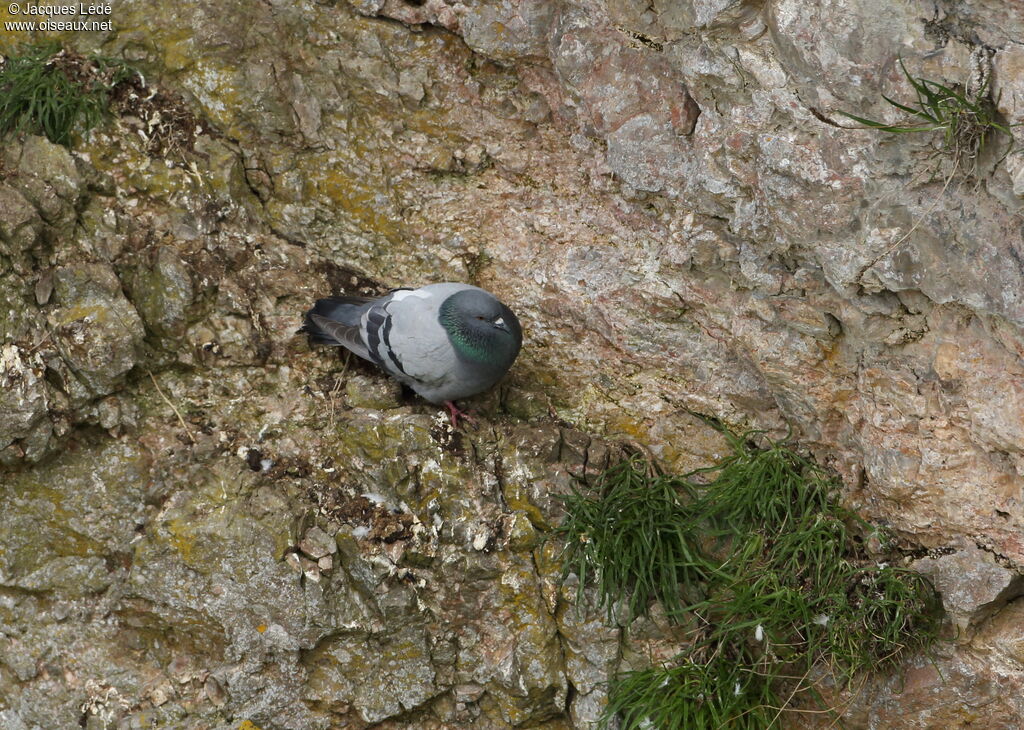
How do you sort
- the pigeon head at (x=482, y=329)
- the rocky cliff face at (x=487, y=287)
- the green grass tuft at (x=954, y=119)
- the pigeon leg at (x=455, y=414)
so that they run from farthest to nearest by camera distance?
the pigeon leg at (x=455, y=414) < the pigeon head at (x=482, y=329) < the rocky cliff face at (x=487, y=287) < the green grass tuft at (x=954, y=119)

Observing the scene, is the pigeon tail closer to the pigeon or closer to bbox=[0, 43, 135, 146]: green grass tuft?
the pigeon

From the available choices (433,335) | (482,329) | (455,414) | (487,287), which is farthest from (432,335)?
(487,287)

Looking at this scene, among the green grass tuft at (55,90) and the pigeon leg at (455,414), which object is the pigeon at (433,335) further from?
the green grass tuft at (55,90)

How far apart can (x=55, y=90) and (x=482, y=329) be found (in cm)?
283

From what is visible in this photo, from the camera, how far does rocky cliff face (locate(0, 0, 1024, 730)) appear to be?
156 inches

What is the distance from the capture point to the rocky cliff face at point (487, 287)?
396cm

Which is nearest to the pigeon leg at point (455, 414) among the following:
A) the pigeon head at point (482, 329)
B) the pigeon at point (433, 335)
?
the pigeon at point (433, 335)

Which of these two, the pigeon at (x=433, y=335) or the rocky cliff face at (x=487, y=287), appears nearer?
the rocky cliff face at (x=487, y=287)

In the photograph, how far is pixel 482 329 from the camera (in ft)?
16.1

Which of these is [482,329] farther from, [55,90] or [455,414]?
[55,90]

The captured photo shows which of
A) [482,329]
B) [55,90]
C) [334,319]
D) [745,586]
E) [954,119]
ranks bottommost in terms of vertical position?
[745,586]

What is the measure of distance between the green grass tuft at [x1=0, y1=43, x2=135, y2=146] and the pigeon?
1762 millimetres

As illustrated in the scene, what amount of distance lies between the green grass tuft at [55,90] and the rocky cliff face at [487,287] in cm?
14

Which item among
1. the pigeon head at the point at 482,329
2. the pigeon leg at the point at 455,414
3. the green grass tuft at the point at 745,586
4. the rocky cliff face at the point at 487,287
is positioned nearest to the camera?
the rocky cliff face at the point at 487,287
